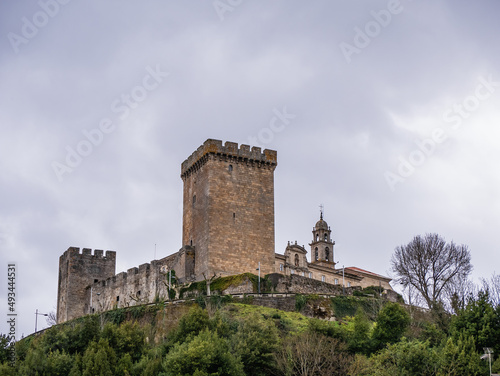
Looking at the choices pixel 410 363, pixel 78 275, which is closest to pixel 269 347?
pixel 410 363

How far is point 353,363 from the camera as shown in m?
41.8

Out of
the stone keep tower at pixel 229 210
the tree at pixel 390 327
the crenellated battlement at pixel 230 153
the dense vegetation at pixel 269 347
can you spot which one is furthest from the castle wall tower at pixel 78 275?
the tree at pixel 390 327

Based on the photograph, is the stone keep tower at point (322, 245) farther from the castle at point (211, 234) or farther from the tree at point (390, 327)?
the tree at point (390, 327)

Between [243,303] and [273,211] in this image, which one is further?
[273,211]

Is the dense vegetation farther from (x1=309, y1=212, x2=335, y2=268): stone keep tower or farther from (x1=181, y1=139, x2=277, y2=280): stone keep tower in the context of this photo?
(x1=309, y1=212, x2=335, y2=268): stone keep tower

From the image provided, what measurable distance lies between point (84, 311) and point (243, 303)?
54.9 feet

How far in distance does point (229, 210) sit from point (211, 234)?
2219mm

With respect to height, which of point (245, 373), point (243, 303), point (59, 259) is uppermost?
point (59, 259)

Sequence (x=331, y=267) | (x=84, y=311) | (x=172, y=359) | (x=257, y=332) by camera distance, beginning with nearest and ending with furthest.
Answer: (x=172, y=359) < (x=257, y=332) < (x=84, y=311) < (x=331, y=267)

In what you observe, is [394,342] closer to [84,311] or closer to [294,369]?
[294,369]

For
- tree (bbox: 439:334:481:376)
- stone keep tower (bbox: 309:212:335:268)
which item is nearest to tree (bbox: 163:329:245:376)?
tree (bbox: 439:334:481:376)

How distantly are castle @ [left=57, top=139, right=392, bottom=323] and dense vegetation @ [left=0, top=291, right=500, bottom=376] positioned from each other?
23.7 ft

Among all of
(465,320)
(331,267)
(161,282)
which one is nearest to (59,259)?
(161,282)

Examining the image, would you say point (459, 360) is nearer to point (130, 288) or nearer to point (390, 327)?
point (390, 327)
